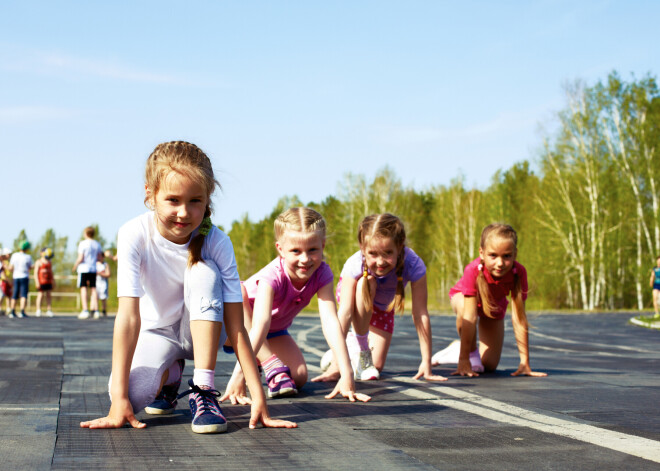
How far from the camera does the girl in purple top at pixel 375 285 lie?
18.5 ft

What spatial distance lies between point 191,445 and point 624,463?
1656 millimetres

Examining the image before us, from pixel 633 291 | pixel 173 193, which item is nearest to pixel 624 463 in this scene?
pixel 173 193

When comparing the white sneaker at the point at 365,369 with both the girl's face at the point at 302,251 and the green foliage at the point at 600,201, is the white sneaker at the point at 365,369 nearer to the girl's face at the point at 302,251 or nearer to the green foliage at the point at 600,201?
the girl's face at the point at 302,251

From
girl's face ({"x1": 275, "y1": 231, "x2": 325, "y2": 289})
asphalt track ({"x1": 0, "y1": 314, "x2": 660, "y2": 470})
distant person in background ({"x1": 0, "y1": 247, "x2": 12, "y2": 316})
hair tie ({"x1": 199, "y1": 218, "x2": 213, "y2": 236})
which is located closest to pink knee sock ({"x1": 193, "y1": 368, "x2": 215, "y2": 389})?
asphalt track ({"x1": 0, "y1": 314, "x2": 660, "y2": 470})

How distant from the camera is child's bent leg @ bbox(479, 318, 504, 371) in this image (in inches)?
262

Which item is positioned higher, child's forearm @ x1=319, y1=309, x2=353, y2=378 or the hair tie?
the hair tie

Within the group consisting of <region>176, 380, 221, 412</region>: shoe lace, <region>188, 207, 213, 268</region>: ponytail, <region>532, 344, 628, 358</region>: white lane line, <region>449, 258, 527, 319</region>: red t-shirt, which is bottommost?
<region>532, 344, 628, 358</region>: white lane line

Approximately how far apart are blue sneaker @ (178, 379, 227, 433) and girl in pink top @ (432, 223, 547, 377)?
3.09m

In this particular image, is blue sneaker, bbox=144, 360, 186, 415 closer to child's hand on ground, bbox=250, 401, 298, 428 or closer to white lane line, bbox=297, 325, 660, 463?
child's hand on ground, bbox=250, 401, 298, 428

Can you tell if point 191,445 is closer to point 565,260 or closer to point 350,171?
point 565,260

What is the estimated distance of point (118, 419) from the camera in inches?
135

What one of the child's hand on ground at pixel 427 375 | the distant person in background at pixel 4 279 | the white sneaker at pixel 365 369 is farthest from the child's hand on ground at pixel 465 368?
the distant person in background at pixel 4 279

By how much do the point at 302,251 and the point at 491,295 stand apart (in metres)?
2.30

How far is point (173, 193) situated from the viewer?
137 inches
